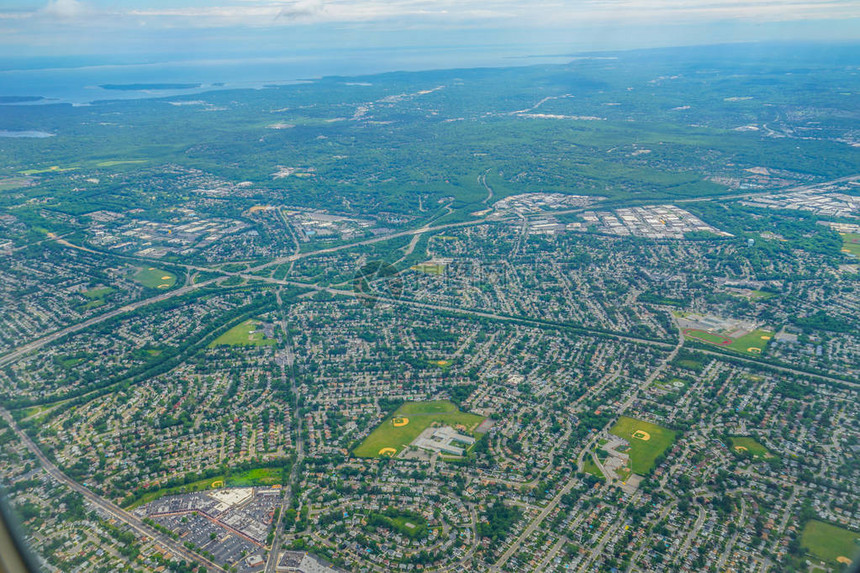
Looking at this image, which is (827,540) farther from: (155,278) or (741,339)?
(155,278)

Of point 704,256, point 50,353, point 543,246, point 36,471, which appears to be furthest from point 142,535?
point 704,256

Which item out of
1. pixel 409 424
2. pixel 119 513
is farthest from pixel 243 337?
pixel 119 513

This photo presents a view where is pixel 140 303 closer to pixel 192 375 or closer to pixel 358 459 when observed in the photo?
pixel 192 375

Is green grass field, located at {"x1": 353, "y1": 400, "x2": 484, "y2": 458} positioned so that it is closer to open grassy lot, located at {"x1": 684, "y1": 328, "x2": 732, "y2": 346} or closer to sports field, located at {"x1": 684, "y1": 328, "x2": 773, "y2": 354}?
open grassy lot, located at {"x1": 684, "y1": 328, "x2": 732, "y2": 346}

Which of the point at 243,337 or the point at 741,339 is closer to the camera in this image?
the point at 741,339

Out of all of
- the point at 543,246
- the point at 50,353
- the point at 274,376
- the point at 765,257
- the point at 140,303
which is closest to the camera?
the point at 274,376

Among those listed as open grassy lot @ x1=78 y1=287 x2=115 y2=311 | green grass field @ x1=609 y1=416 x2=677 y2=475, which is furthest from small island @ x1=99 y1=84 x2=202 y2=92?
green grass field @ x1=609 y1=416 x2=677 y2=475
